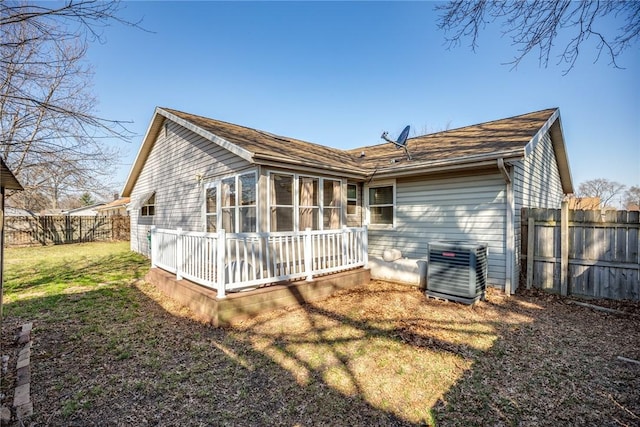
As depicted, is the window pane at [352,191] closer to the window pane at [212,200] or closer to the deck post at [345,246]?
the deck post at [345,246]

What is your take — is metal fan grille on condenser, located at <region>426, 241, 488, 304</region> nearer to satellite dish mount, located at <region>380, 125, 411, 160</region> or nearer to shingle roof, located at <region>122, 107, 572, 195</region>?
shingle roof, located at <region>122, 107, 572, 195</region>

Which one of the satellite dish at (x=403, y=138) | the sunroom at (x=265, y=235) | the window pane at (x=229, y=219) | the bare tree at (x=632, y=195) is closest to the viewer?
the sunroom at (x=265, y=235)

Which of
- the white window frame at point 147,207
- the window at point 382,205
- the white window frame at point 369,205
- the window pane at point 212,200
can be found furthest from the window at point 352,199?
the white window frame at point 147,207

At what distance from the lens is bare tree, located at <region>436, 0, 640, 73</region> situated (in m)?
3.54

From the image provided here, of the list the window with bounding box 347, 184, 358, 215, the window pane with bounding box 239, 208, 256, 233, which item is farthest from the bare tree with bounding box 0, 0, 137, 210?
the window with bounding box 347, 184, 358, 215

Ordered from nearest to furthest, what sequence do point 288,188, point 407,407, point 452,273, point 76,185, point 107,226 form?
point 407,407 < point 452,273 < point 288,188 < point 76,185 < point 107,226

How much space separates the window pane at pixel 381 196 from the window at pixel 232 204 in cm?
381

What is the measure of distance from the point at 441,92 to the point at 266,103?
28.3 ft

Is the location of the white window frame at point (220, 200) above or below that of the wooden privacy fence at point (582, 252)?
above

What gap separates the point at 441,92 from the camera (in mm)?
13969

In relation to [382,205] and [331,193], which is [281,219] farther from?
[382,205]

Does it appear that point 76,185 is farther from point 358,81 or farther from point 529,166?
point 529,166

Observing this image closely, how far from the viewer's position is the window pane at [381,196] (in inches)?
337

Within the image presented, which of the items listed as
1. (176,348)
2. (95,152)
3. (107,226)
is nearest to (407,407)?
(176,348)
